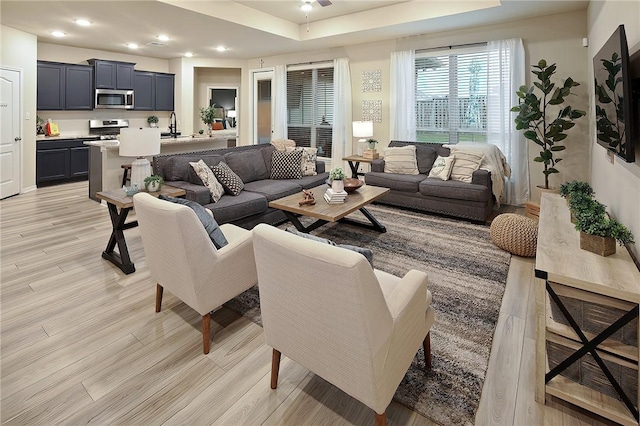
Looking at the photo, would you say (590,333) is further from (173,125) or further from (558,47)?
(173,125)

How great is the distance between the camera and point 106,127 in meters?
7.98

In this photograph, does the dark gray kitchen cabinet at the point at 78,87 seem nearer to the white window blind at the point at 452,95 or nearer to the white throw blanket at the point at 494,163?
the white window blind at the point at 452,95

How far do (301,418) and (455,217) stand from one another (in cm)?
388

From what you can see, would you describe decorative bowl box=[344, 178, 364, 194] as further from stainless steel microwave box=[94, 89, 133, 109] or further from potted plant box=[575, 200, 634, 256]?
stainless steel microwave box=[94, 89, 133, 109]

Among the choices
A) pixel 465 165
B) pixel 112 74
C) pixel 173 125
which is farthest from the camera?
pixel 173 125

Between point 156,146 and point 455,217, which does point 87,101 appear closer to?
point 156,146

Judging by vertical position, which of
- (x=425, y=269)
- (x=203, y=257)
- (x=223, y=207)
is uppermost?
(x=223, y=207)

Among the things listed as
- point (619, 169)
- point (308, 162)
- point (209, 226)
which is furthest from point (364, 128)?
point (209, 226)

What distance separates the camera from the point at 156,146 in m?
3.67

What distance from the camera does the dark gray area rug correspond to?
5.80 ft

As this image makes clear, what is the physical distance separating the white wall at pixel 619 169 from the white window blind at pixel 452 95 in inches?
70.0

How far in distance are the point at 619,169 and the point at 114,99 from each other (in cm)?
879

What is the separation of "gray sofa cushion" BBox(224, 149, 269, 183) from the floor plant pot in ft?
12.5

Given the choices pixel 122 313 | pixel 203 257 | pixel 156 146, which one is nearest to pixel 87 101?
pixel 156 146
